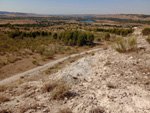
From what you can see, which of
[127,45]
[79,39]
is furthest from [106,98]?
[79,39]

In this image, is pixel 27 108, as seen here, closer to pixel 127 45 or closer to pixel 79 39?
pixel 127 45

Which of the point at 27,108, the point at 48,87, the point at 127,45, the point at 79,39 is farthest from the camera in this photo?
the point at 79,39

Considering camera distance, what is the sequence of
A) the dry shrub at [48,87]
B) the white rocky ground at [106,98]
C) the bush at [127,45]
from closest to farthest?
the white rocky ground at [106,98], the dry shrub at [48,87], the bush at [127,45]

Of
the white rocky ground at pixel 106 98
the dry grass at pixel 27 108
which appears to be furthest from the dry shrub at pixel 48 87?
the dry grass at pixel 27 108

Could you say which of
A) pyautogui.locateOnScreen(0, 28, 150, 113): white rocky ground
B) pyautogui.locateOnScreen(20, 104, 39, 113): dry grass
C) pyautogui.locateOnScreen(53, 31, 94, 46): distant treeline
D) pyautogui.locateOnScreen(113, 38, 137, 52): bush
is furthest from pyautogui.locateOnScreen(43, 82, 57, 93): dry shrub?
pyautogui.locateOnScreen(53, 31, 94, 46): distant treeline

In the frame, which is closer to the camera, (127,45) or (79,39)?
(127,45)

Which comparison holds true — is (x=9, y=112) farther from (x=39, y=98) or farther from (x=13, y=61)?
(x=13, y=61)

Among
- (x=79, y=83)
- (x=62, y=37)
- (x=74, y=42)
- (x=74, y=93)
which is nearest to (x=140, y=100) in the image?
(x=74, y=93)

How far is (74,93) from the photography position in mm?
4625

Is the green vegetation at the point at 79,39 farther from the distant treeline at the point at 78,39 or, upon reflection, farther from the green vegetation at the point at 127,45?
the green vegetation at the point at 127,45

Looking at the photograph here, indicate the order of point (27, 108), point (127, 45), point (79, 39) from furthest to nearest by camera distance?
point (79, 39) < point (127, 45) < point (27, 108)

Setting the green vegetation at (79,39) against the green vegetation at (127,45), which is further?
the green vegetation at (79,39)

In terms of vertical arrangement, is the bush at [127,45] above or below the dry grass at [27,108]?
above

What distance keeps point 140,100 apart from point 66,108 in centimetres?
241
